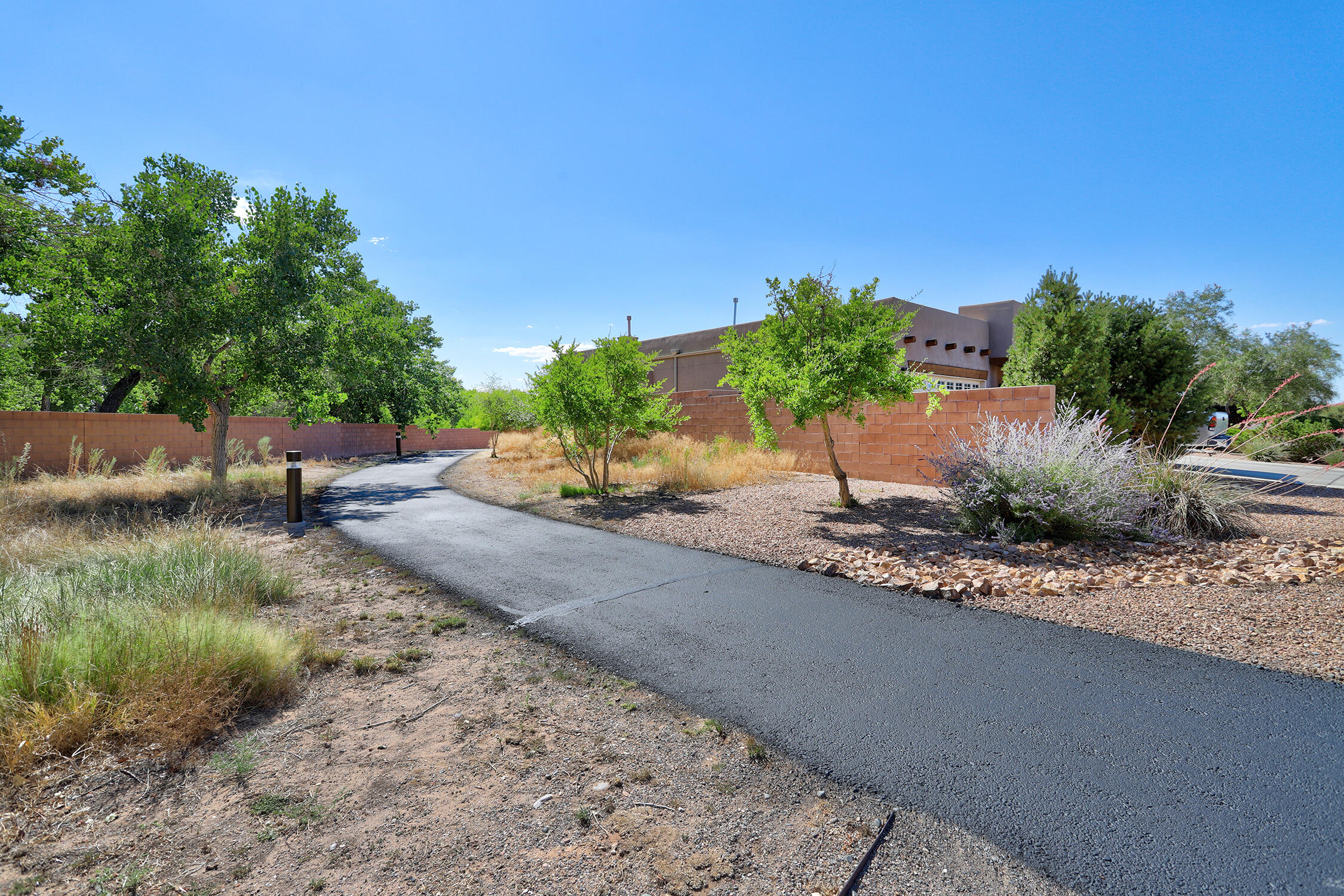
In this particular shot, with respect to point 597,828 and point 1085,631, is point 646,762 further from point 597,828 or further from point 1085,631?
point 1085,631

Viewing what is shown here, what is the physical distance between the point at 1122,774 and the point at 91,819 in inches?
170

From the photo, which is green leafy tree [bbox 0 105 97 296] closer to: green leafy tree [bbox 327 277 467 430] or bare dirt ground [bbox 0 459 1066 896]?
green leafy tree [bbox 327 277 467 430]

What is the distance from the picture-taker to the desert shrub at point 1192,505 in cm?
698

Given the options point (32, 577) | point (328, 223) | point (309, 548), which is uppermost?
point (328, 223)

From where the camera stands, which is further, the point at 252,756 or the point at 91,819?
the point at 252,756

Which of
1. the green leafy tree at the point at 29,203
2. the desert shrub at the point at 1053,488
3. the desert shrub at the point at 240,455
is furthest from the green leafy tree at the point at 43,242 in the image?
the desert shrub at the point at 1053,488

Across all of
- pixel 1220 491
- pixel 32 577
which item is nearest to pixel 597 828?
pixel 32 577

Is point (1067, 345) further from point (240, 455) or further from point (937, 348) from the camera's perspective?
point (240, 455)

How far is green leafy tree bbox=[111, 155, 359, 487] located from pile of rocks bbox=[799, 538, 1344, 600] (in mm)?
12592

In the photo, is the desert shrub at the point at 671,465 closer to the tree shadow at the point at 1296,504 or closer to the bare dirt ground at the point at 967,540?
the bare dirt ground at the point at 967,540

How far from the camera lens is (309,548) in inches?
297

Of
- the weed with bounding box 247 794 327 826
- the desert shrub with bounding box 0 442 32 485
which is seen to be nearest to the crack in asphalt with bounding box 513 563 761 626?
the weed with bounding box 247 794 327 826

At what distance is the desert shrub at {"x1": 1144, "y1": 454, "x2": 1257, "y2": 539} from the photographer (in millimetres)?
6977

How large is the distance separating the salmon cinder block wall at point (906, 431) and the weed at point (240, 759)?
962 centimetres
